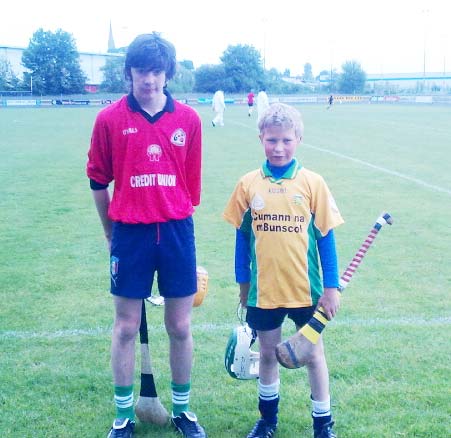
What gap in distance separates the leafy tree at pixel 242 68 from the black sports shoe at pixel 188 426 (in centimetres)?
7419

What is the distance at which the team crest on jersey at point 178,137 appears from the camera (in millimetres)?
3137

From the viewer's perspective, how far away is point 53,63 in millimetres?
73750

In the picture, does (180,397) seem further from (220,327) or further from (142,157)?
(220,327)

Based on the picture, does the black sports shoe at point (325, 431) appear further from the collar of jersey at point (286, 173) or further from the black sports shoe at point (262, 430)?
the collar of jersey at point (286, 173)

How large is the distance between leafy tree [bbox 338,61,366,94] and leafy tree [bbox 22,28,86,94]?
31.9 meters

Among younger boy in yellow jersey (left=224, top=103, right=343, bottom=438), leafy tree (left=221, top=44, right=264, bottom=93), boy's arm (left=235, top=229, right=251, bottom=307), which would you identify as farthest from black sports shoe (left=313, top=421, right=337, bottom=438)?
leafy tree (left=221, top=44, right=264, bottom=93)

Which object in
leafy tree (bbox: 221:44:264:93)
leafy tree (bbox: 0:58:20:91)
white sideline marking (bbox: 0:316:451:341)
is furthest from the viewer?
leafy tree (bbox: 221:44:264:93)

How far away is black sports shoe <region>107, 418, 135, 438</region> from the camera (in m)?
3.27

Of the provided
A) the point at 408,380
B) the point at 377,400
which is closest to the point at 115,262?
the point at 377,400

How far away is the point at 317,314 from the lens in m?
3.08

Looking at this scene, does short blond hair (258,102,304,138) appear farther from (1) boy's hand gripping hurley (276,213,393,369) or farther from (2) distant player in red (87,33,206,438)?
(1) boy's hand gripping hurley (276,213,393,369)

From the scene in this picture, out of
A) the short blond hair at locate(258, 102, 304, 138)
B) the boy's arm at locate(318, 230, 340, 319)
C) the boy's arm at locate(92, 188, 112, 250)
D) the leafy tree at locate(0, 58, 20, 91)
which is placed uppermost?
the leafy tree at locate(0, 58, 20, 91)

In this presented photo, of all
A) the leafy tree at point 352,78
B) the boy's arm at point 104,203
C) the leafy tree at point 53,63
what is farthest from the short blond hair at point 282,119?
the leafy tree at point 352,78

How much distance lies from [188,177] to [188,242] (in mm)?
334
